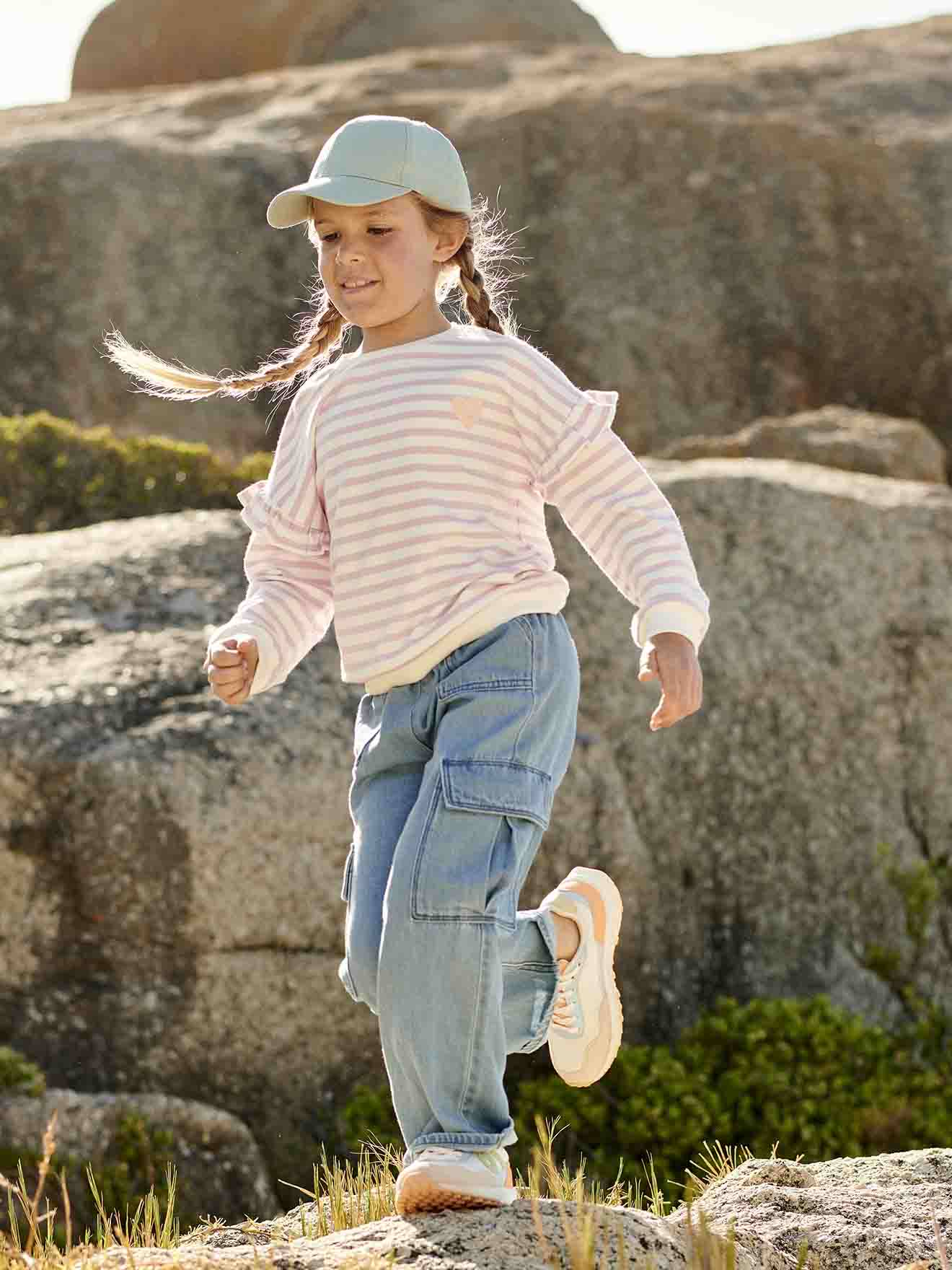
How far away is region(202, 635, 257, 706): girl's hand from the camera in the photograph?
11.3 ft

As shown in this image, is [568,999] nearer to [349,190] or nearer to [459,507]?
[459,507]

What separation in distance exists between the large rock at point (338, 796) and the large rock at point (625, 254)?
665 cm

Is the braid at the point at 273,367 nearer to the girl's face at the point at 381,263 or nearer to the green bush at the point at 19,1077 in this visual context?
the girl's face at the point at 381,263

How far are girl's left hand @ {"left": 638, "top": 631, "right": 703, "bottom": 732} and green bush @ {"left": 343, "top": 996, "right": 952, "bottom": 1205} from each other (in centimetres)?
329

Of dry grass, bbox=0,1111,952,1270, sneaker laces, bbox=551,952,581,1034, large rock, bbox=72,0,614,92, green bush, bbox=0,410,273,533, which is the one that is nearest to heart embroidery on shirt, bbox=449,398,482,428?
sneaker laces, bbox=551,952,581,1034

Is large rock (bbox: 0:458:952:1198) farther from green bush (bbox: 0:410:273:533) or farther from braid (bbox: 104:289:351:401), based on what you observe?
braid (bbox: 104:289:351:401)

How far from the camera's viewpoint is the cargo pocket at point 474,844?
3180 millimetres

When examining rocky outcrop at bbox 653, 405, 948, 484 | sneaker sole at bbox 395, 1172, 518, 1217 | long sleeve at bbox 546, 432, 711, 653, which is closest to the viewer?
sneaker sole at bbox 395, 1172, 518, 1217

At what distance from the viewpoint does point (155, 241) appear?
48.4 ft

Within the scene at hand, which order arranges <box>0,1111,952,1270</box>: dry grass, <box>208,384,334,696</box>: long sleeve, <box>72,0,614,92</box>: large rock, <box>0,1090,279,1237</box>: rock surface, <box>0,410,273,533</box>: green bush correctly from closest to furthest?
<box>0,1111,952,1270</box>: dry grass → <box>208,384,334,696</box>: long sleeve → <box>0,1090,279,1237</box>: rock surface → <box>0,410,273,533</box>: green bush → <box>72,0,614,92</box>: large rock

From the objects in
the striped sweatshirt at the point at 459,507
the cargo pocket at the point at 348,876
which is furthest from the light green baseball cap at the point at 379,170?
the cargo pocket at the point at 348,876

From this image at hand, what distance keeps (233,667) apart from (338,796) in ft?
8.83

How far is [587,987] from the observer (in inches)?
144

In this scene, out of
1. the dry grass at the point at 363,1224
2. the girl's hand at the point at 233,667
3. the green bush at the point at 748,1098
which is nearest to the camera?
the dry grass at the point at 363,1224
